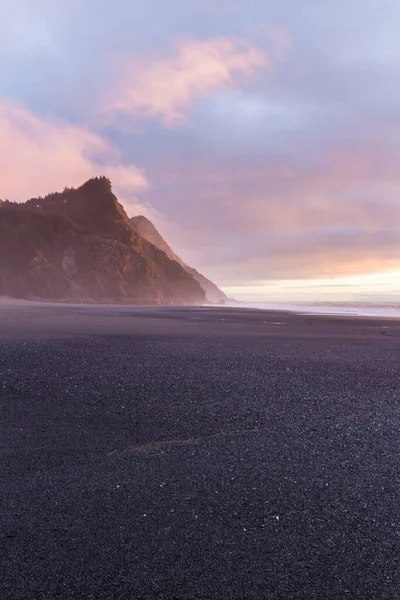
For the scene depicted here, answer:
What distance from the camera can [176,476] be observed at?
4387mm

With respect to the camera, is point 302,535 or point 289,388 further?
point 289,388

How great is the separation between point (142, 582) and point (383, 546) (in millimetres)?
1942

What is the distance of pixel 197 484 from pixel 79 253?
69.5 m

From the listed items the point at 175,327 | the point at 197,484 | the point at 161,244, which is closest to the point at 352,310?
the point at 175,327

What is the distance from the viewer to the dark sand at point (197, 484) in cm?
292

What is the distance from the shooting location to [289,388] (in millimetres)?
7719

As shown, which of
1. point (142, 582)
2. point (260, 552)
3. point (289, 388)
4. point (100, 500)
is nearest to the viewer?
point (142, 582)

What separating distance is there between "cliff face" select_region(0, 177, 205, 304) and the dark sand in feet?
191

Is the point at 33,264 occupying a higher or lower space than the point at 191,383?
higher

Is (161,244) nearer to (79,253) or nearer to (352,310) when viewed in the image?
(79,253)

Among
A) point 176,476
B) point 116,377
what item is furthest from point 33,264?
point 176,476

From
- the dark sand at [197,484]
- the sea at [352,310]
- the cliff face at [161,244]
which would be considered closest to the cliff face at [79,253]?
the sea at [352,310]

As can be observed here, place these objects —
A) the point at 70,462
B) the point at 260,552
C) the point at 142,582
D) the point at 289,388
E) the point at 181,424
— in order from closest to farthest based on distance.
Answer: the point at 142,582 → the point at 260,552 → the point at 70,462 → the point at 181,424 → the point at 289,388

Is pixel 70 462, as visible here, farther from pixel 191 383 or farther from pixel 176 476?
pixel 191 383
